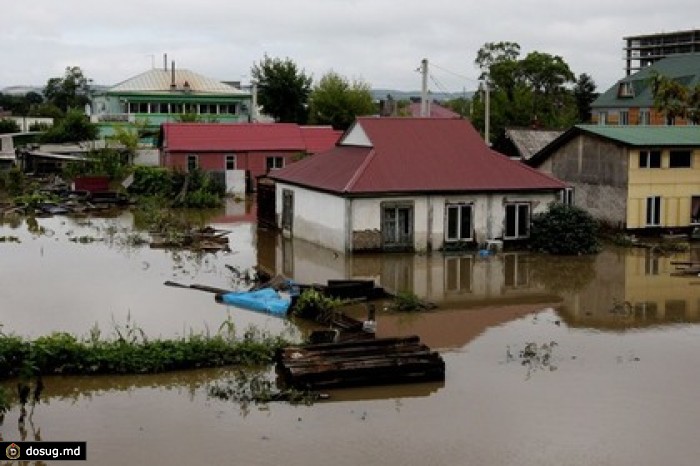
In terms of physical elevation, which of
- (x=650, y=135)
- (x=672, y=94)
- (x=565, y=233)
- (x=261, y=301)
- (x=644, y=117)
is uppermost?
(x=644, y=117)

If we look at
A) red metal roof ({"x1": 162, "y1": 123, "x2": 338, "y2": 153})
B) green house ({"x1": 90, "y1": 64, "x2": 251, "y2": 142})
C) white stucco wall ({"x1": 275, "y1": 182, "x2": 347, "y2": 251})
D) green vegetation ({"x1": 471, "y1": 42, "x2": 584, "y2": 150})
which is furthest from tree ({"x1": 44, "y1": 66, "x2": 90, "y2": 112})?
white stucco wall ({"x1": 275, "y1": 182, "x2": 347, "y2": 251})

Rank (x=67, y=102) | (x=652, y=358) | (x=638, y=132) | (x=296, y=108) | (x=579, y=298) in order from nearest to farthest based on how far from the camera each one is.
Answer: (x=652, y=358)
(x=579, y=298)
(x=638, y=132)
(x=296, y=108)
(x=67, y=102)

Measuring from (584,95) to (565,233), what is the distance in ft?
210

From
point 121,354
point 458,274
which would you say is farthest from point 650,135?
point 121,354

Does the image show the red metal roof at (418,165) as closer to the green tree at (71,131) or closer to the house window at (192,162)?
the house window at (192,162)

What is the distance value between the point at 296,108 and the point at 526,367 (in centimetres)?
5116

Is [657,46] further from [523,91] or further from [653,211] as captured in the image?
[653,211]

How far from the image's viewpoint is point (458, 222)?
27484 millimetres

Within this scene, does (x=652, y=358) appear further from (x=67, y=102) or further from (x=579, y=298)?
(x=67, y=102)

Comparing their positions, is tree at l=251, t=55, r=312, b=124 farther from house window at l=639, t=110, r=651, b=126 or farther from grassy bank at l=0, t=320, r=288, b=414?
grassy bank at l=0, t=320, r=288, b=414

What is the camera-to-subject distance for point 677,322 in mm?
19312

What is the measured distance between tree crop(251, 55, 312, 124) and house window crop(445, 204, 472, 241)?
38.7 metres

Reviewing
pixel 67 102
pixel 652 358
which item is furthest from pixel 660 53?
pixel 652 358

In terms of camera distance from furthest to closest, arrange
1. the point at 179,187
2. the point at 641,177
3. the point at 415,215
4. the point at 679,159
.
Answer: the point at 179,187, the point at 679,159, the point at 641,177, the point at 415,215
